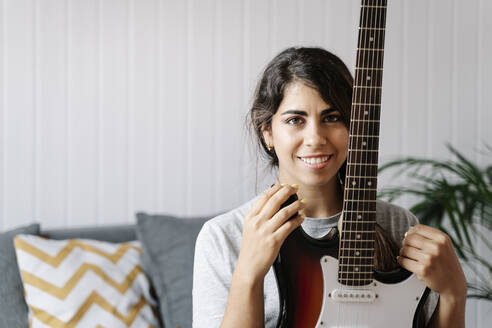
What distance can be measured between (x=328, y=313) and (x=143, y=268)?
94 centimetres

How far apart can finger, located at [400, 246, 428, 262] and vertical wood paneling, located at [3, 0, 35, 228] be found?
1494 millimetres

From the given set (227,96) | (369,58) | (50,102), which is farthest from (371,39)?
(50,102)

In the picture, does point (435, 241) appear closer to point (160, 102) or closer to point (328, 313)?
point (328, 313)

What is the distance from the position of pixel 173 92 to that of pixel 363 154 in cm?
122

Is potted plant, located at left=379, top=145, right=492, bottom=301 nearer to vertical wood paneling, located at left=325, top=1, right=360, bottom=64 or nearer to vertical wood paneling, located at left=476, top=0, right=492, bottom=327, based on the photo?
vertical wood paneling, located at left=476, top=0, right=492, bottom=327

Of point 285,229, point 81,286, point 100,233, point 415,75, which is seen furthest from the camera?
point 415,75

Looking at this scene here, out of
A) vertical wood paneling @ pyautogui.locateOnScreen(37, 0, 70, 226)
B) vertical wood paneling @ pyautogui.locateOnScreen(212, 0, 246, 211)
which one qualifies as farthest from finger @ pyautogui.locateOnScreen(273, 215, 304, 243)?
vertical wood paneling @ pyautogui.locateOnScreen(37, 0, 70, 226)

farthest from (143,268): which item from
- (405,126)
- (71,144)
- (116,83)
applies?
(405,126)

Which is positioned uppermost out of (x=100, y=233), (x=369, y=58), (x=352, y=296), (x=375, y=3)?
(x=375, y=3)

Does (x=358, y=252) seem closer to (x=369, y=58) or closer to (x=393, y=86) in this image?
(x=369, y=58)

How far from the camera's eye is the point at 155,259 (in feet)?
5.81

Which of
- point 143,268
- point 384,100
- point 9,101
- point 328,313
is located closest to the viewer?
point 328,313

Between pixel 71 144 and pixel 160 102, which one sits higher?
pixel 160 102

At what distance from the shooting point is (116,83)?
2047 mm
